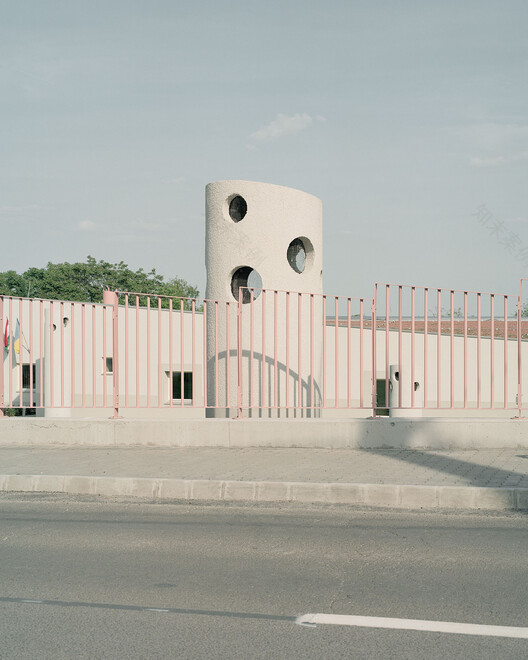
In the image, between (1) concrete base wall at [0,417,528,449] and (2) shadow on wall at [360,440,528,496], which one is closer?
(2) shadow on wall at [360,440,528,496]

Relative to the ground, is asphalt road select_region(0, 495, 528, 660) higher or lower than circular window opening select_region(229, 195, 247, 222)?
lower

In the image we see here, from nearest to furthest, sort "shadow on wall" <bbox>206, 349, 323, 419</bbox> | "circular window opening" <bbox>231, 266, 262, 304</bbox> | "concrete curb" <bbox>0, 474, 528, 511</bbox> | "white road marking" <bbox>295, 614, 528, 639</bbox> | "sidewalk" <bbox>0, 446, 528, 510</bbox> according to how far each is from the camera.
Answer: "white road marking" <bbox>295, 614, 528, 639</bbox> → "concrete curb" <bbox>0, 474, 528, 511</bbox> → "sidewalk" <bbox>0, 446, 528, 510</bbox> → "shadow on wall" <bbox>206, 349, 323, 419</bbox> → "circular window opening" <bbox>231, 266, 262, 304</bbox>

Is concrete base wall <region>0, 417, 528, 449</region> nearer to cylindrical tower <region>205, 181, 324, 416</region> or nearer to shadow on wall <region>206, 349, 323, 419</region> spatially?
shadow on wall <region>206, 349, 323, 419</region>

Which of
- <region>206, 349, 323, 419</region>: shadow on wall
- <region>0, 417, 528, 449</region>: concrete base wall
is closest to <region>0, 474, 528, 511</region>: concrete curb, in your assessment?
<region>0, 417, 528, 449</region>: concrete base wall

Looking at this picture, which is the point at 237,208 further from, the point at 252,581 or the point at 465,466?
the point at 252,581

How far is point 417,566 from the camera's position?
552 centimetres

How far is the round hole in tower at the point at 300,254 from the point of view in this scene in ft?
45.2

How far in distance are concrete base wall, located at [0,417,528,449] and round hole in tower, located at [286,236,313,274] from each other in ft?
12.7

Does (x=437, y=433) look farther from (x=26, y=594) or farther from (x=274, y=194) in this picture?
(x=26, y=594)

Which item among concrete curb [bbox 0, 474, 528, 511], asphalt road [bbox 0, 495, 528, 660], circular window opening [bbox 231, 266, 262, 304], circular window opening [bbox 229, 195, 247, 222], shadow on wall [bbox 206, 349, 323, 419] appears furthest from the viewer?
circular window opening [bbox 229, 195, 247, 222]

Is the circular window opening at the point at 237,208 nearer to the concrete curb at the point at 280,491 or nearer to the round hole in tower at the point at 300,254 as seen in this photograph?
the round hole in tower at the point at 300,254

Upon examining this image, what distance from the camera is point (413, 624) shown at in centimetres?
430

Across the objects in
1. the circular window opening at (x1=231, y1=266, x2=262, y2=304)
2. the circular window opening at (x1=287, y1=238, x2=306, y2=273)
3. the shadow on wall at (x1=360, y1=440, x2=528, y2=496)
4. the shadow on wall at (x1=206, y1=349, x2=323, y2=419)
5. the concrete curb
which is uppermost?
the circular window opening at (x1=287, y1=238, x2=306, y2=273)

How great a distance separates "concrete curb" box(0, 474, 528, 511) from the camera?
7.74 metres
